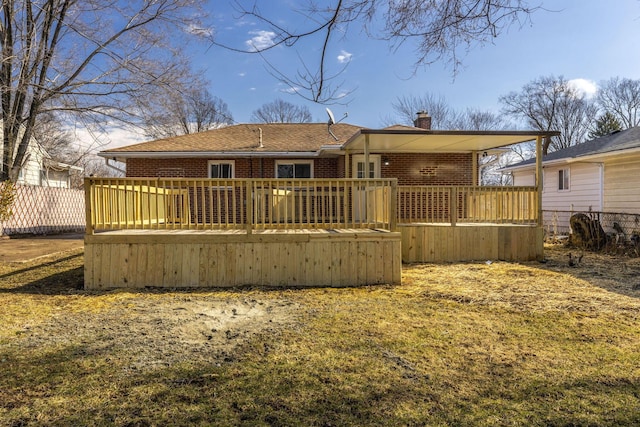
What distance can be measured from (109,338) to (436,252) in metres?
6.45

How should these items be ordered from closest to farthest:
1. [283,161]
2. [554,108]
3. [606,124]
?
[283,161], [606,124], [554,108]

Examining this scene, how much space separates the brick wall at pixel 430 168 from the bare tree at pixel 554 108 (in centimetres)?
2468

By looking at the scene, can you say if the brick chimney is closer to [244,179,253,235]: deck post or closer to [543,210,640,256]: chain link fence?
[543,210,640,256]: chain link fence

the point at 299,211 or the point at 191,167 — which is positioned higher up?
the point at 191,167

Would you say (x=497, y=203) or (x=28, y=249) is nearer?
(x=497, y=203)

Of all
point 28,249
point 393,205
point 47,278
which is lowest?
point 47,278

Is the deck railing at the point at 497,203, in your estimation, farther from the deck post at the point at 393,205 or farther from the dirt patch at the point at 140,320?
the dirt patch at the point at 140,320

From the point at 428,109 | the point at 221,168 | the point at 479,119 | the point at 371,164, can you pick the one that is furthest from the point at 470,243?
the point at 479,119

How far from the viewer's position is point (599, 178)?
12477mm

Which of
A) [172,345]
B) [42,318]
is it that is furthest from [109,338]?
[42,318]

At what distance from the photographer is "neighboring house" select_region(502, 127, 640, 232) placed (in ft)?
36.7

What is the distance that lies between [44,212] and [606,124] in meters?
36.0

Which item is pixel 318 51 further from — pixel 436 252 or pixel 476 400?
pixel 436 252

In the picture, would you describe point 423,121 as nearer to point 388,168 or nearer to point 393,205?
point 388,168
